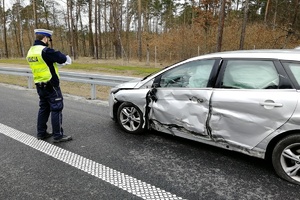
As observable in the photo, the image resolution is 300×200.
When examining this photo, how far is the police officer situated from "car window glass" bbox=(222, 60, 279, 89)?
2616 millimetres

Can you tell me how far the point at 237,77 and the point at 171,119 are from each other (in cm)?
122

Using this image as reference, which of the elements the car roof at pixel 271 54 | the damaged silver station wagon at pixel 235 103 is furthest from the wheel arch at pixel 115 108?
the car roof at pixel 271 54

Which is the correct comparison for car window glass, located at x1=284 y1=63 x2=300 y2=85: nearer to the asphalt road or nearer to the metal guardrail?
the asphalt road

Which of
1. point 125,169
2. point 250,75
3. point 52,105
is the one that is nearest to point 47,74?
point 52,105

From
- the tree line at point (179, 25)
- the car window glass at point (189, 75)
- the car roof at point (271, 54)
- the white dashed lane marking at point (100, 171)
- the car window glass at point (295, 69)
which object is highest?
the tree line at point (179, 25)

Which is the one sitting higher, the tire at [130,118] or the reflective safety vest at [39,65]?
the reflective safety vest at [39,65]

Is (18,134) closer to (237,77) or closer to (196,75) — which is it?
(196,75)

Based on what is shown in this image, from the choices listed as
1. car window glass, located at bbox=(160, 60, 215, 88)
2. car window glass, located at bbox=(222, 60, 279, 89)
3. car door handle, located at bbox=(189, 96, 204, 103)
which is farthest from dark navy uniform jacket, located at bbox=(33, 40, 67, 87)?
car window glass, located at bbox=(222, 60, 279, 89)

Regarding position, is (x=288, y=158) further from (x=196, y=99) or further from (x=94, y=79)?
(x=94, y=79)

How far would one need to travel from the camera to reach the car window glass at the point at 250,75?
302 centimetres

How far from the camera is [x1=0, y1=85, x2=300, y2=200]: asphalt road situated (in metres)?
2.66

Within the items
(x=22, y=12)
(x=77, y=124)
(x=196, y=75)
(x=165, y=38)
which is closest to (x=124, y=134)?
(x=77, y=124)

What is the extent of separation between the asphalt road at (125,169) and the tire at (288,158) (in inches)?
5.0

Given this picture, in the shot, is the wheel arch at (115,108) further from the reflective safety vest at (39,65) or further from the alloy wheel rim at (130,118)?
the reflective safety vest at (39,65)
